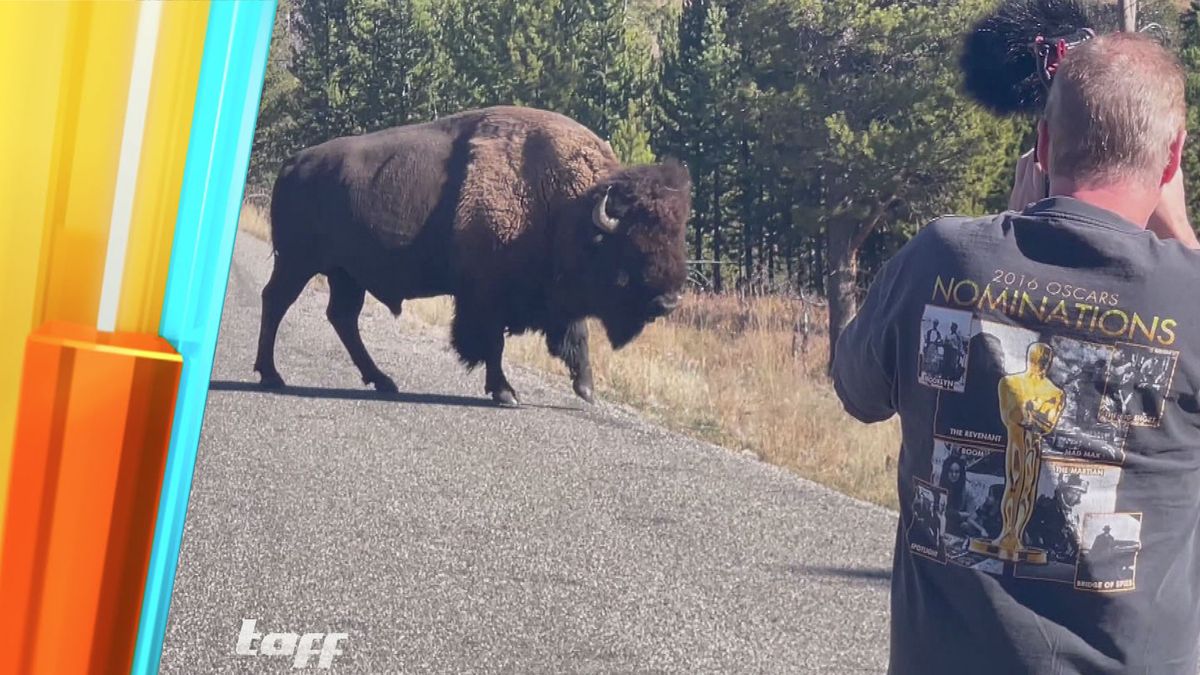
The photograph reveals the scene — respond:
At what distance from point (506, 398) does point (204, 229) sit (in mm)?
1910

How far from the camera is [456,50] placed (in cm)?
266

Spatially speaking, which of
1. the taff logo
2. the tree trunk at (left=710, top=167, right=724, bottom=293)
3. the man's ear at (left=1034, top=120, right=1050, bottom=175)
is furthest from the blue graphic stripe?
the tree trunk at (left=710, top=167, right=724, bottom=293)

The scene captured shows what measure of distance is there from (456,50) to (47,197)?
1.77m

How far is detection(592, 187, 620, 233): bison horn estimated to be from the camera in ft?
9.65

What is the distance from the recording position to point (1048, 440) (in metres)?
1.61

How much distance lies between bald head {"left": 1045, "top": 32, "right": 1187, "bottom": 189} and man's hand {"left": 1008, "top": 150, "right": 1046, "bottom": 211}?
20 centimetres

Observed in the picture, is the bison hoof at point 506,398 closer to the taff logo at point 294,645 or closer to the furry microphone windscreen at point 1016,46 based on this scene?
the taff logo at point 294,645

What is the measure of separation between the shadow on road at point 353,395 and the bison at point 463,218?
1.0 inches

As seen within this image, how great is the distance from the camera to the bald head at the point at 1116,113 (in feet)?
5.27

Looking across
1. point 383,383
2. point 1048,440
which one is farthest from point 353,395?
point 1048,440

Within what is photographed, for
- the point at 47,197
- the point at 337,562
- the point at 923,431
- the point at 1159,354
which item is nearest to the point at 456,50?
the point at 337,562

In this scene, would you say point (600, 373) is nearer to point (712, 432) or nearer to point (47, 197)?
point (712, 432)

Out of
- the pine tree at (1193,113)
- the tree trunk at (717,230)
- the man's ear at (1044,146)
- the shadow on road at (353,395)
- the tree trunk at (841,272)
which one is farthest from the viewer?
the pine tree at (1193,113)

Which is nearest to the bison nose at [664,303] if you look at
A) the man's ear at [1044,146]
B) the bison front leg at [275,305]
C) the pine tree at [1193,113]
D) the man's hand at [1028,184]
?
the bison front leg at [275,305]
